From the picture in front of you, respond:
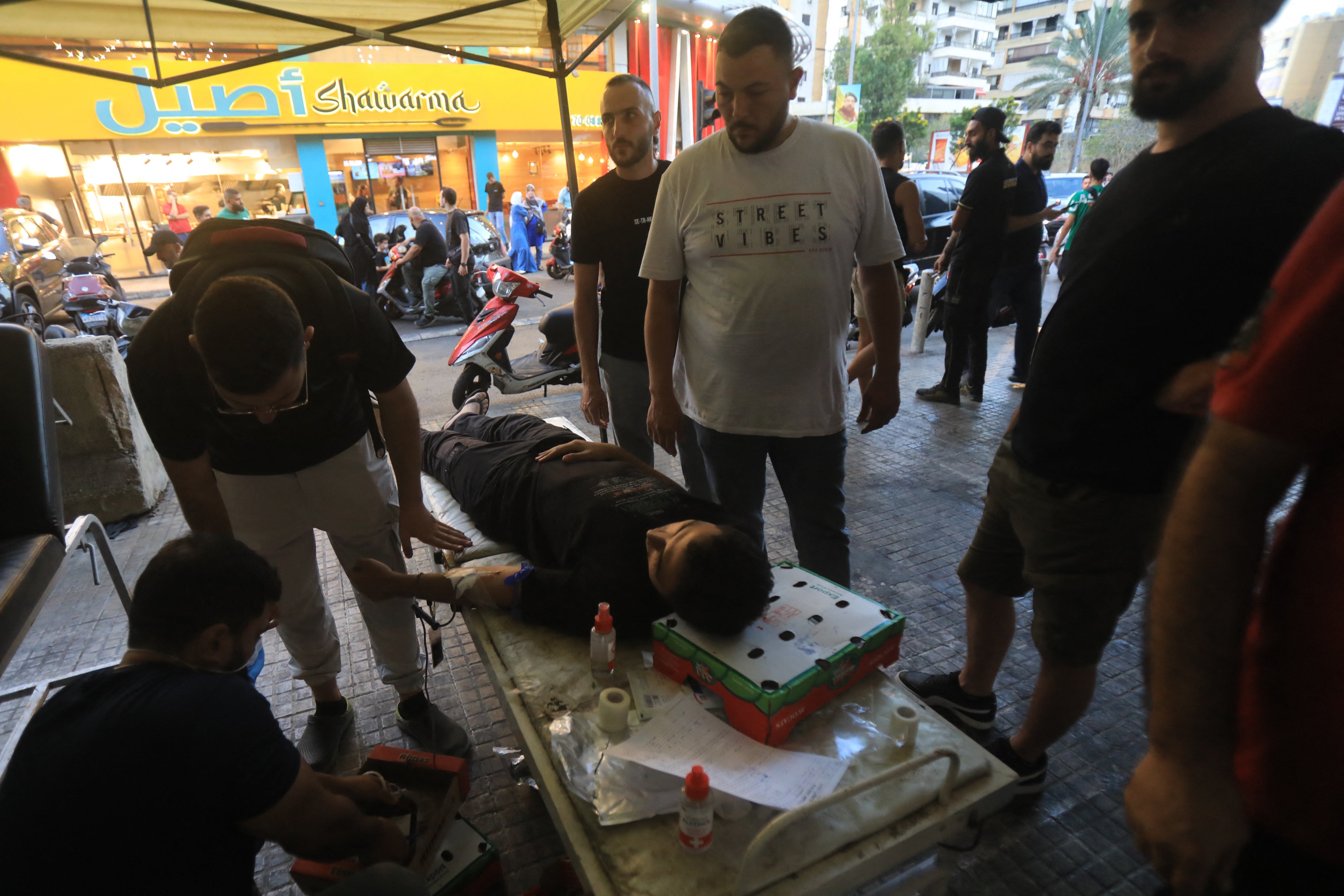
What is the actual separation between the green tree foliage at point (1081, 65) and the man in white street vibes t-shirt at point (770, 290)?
20927mm

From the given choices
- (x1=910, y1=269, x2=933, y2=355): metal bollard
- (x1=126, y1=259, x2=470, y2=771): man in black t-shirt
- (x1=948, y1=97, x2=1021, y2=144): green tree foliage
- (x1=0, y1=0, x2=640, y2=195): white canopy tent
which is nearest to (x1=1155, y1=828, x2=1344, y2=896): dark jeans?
(x1=126, y1=259, x2=470, y2=771): man in black t-shirt

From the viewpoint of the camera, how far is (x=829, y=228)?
1.96 meters

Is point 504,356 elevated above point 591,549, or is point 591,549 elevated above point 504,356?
point 591,549

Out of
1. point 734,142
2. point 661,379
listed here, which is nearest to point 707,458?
point 661,379

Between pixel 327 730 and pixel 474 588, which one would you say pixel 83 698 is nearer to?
pixel 474 588

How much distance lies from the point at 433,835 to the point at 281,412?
1.13 m

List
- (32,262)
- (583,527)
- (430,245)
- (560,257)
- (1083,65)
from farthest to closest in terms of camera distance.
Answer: (1083,65) → (560,257) → (430,245) → (32,262) → (583,527)

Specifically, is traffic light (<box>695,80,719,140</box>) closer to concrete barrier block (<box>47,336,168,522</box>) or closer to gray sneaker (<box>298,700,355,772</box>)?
concrete barrier block (<box>47,336,168,522</box>)

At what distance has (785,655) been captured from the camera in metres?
1.46

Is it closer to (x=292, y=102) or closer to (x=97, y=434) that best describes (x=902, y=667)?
(x=97, y=434)

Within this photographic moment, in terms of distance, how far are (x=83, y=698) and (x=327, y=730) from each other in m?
1.20

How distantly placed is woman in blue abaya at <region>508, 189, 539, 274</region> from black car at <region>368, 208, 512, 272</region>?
0.69 metres

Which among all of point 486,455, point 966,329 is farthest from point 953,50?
point 486,455

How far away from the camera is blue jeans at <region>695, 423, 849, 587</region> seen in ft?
7.13
